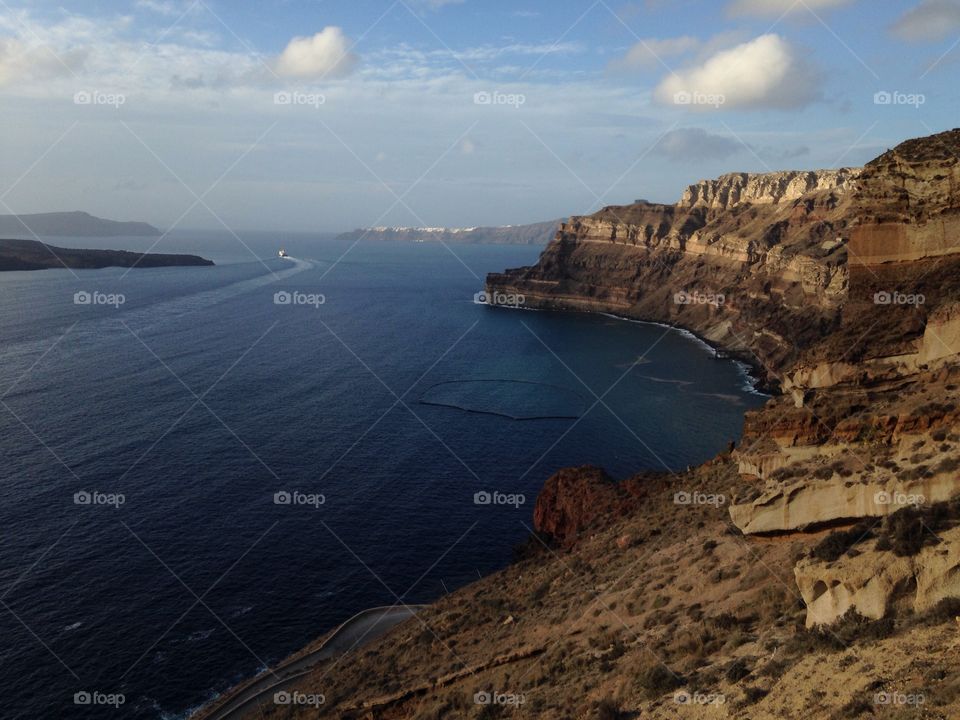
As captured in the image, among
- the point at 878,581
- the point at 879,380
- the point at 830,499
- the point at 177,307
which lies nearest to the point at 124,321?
the point at 177,307

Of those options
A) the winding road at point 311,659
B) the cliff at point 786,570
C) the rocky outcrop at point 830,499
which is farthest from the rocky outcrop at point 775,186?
the rocky outcrop at point 830,499

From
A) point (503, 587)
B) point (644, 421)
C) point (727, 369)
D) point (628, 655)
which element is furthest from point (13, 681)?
point (727, 369)

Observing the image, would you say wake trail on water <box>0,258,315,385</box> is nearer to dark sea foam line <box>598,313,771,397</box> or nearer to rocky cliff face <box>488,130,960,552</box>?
rocky cliff face <box>488,130,960,552</box>

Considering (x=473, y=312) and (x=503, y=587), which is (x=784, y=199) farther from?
(x=503, y=587)

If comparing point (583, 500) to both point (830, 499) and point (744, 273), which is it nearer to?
point (830, 499)

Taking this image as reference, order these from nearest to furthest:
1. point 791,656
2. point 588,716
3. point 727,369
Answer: point 791,656
point 588,716
point 727,369

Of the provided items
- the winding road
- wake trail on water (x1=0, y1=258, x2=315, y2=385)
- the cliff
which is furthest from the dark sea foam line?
wake trail on water (x1=0, y1=258, x2=315, y2=385)
